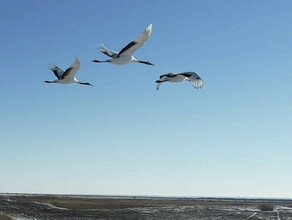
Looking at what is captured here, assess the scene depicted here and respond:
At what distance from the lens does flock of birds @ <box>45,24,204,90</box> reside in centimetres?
1466

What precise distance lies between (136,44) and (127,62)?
2.71 ft

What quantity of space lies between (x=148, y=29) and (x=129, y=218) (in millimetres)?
34429

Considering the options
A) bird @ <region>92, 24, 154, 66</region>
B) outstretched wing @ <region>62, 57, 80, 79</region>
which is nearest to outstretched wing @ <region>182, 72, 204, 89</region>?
bird @ <region>92, 24, 154, 66</region>

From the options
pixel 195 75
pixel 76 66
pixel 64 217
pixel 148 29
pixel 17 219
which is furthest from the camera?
pixel 64 217

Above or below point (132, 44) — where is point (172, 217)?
below

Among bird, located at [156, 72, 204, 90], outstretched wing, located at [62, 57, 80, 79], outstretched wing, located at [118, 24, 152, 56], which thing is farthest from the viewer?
bird, located at [156, 72, 204, 90]

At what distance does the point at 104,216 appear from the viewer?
4866 centimetres

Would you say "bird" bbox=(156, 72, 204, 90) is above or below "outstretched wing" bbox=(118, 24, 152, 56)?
below

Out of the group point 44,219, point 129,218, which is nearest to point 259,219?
point 129,218

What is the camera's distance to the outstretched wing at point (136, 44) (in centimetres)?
1446

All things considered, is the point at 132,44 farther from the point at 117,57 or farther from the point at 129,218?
the point at 129,218

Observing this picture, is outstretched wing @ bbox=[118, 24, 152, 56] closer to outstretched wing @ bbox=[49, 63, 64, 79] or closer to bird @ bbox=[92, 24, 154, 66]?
bird @ bbox=[92, 24, 154, 66]

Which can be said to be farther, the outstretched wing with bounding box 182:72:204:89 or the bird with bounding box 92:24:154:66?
the outstretched wing with bounding box 182:72:204:89

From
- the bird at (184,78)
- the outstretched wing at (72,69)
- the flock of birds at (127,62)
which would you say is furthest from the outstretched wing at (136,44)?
the bird at (184,78)
